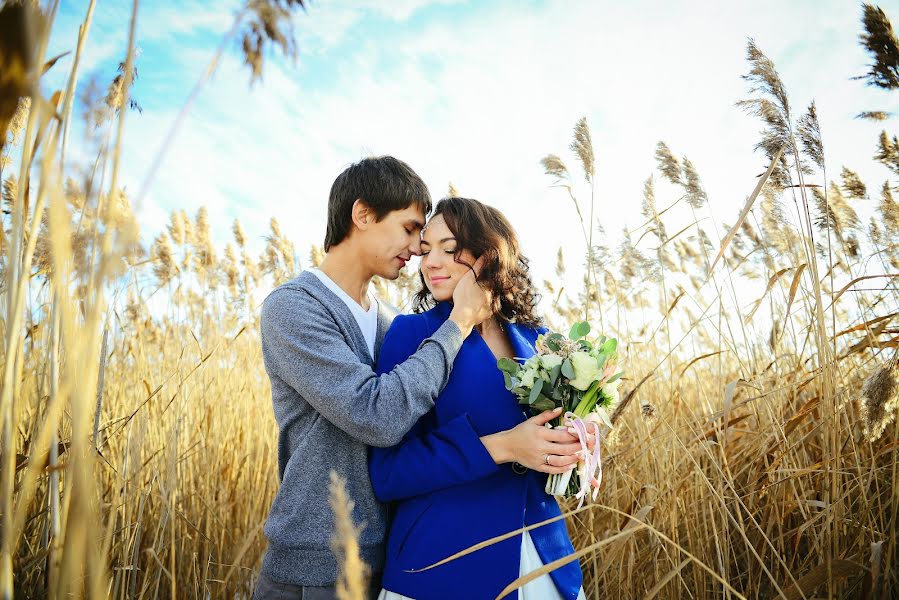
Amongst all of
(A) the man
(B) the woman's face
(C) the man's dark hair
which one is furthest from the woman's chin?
(C) the man's dark hair

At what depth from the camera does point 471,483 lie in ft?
5.26

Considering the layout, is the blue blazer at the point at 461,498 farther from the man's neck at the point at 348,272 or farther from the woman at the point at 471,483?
the man's neck at the point at 348,272

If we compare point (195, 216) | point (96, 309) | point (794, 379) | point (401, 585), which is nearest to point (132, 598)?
point (401, 585)

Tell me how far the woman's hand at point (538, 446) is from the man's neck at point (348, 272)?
2.53 ft

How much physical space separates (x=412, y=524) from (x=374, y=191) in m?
1.15

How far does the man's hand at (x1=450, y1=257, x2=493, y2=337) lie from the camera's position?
67.4 inches

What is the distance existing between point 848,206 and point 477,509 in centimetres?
283

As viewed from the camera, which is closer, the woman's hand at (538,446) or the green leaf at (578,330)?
the woman's hand at (538,446)

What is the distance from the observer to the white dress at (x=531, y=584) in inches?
58.0

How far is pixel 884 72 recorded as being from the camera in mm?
1719

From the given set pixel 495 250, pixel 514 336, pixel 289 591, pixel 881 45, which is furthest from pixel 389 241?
pixel 881 45

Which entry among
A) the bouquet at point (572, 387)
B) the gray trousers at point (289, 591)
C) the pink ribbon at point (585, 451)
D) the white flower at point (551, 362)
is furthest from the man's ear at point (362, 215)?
the gray trousers at point (289, 591)

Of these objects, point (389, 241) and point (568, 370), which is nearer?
point (568, 370)

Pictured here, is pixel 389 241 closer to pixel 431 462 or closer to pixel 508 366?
pixel 508 366
